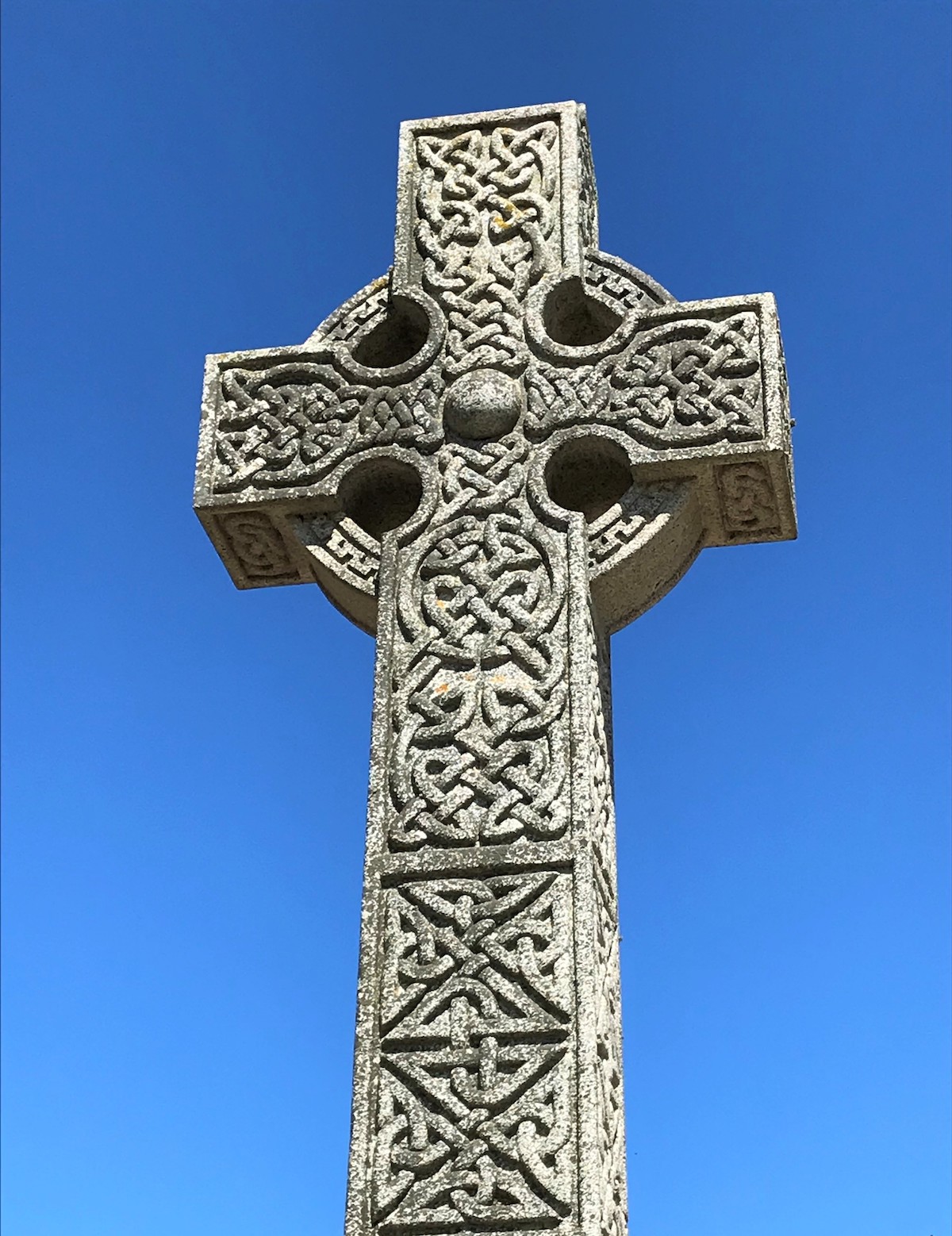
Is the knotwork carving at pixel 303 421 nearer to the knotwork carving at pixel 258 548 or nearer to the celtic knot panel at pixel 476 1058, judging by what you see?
the knotwork carving at pixel 258 548

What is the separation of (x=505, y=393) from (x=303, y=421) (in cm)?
67

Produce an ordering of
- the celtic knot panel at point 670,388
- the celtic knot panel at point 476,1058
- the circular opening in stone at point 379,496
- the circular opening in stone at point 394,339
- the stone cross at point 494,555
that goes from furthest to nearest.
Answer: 1. the circular opening in stone at point 394,339
2. the circular opening in stone at point 379,496
3. the celtic knot panel at point 670,388
4. the stone cross at point 494,555
5. the celtic knot panel at point 476,1058

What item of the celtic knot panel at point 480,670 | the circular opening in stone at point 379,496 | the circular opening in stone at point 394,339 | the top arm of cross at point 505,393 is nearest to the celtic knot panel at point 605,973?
the celtic knot panel at point 480,670

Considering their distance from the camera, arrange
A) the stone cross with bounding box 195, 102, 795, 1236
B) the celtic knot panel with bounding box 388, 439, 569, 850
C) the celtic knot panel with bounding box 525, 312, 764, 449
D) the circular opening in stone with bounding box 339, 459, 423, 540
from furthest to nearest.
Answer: the circular opening in stone with bounding box 339, 459, 423, 540, the celtic knot panel with bounding box 525, 312, 764, 449, the celtic knot panel with bounding box 388, 439, 569, 850, the stone cross with bounding box 195, 102, 795, 1236

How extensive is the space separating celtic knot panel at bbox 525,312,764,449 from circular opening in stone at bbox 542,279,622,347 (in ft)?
0.57

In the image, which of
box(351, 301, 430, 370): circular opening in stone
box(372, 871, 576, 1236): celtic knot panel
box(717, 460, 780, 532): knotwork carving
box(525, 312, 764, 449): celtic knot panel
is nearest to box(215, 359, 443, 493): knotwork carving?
box(351, 301, 430, 370): circular opening in stone

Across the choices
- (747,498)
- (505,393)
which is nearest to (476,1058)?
(747,498)

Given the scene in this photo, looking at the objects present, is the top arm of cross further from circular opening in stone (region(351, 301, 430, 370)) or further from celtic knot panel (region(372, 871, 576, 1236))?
celtic knot panel (region(372, 871, 576, 1236))

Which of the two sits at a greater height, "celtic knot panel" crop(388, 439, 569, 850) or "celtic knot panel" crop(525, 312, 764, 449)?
"celtic knot panel" crop(525, 312, 764, 449)

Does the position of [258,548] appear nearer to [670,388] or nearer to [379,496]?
[379,496]

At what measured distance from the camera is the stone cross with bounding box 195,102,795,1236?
4211mm

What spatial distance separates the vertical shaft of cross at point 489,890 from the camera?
13.5ft

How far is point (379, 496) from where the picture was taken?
18.0 ft

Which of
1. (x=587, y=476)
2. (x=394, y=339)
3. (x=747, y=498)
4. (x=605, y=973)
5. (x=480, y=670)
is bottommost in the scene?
(x=605, y=973)
